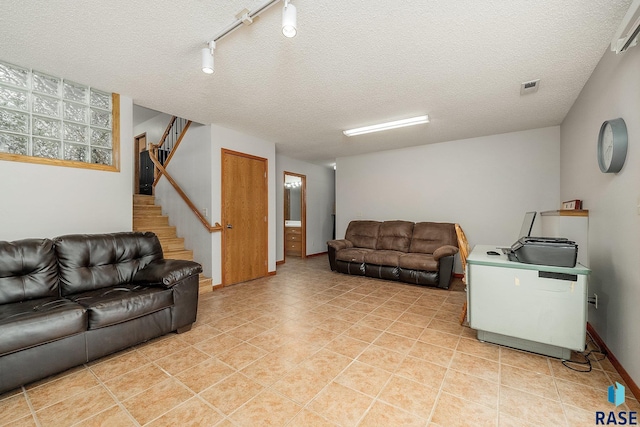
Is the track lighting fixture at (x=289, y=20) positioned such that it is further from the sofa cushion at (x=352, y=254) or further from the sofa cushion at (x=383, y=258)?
the sofa cushion at (x=352, y=254)

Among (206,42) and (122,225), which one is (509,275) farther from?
(122,225)

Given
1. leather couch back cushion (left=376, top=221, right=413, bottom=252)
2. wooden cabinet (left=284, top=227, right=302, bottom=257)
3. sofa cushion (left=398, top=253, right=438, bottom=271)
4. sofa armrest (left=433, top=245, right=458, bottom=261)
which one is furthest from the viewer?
wooden cabinet (left=284, top=227, right=302, bottom=257)

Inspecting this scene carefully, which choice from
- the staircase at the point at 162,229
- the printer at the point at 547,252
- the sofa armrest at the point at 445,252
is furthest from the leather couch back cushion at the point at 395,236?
the staircase at the point at 162,229

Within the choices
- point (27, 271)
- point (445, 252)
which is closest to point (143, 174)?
point (27, 271)

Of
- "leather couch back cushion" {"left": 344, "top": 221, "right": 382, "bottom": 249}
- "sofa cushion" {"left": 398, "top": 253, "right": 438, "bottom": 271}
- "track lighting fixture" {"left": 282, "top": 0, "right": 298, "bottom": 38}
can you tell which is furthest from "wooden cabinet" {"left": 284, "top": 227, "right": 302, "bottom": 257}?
"track lighting fixture" {"left": 282, "top": 0, "right": 298, "bottom": 38}

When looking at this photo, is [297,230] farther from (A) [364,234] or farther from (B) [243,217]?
(B) [243,217]

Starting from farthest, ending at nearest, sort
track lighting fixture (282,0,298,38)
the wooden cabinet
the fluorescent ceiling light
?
the wooden cabinet < the fluorescent ceiling light < track lighting fixture (282,0,298,38)

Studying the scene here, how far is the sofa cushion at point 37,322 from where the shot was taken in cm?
165

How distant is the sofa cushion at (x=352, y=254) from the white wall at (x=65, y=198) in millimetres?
3260

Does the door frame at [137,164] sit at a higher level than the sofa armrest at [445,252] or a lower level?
higher

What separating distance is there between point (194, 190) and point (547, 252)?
4.51 m

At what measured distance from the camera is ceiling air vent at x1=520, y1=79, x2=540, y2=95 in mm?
2706

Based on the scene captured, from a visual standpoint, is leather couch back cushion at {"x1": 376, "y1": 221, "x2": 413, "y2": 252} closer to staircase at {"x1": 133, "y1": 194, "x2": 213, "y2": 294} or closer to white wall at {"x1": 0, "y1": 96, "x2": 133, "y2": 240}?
staircase at {"x1": 133, "y1": 194, "x2": 213, "y2": 294}

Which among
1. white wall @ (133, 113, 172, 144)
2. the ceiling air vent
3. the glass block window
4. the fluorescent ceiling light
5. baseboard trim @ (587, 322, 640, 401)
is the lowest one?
baseboard trim @ (587, 322, 640, 401)
